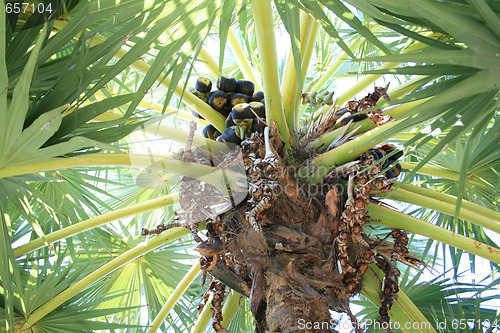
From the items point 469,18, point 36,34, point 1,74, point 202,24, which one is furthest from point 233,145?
point 469,18

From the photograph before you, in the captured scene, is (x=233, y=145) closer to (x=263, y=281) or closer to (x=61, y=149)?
(x=263, y=281)

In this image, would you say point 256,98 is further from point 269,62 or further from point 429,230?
point 429,230

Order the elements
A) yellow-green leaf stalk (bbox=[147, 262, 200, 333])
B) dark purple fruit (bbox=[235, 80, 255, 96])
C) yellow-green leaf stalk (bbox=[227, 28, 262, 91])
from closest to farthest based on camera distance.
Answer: yellow-green leaf stalk (bbox=[147, 262, 200, 333])
dark purple fruit (bbox=[235, 80, 255, 96])
yellow-green leaf stalk (bbox=[227, 28, 262, 91])

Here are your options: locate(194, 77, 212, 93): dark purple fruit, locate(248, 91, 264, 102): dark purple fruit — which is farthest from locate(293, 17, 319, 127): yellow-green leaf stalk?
locate(194, 77, 212, 93): dark purple fruit

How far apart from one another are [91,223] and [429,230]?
5.54 ft

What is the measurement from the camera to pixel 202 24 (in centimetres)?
175

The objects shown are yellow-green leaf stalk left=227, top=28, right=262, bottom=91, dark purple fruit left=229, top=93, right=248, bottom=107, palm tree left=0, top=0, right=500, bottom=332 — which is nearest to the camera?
palm tree left=0, top=0, right=500, bottom=332

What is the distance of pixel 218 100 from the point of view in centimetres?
264

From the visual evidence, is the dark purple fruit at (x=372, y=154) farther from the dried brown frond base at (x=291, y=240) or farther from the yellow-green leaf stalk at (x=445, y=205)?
the yellow-green leaf stalk at (x=445, y=205)

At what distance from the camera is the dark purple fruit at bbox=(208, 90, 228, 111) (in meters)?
2.64

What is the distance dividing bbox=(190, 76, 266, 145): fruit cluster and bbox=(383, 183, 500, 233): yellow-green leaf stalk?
0.82 meters

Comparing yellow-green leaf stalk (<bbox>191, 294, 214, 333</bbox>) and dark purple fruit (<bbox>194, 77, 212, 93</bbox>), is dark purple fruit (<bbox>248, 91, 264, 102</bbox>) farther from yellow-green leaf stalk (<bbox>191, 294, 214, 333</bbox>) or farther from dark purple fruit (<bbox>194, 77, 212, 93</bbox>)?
yellow-green leaf stalk (<bbox>191, 294, 214, 333</bbox>)
